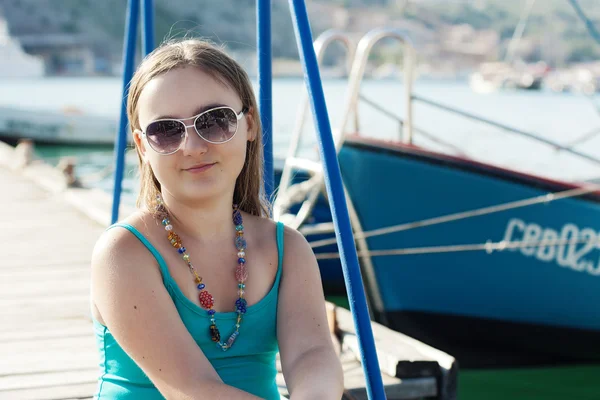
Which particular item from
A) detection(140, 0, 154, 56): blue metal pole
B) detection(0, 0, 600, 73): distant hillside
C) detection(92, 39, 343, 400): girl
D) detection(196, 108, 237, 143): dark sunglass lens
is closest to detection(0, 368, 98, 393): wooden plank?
detection(92, 39, 343, 400): girl

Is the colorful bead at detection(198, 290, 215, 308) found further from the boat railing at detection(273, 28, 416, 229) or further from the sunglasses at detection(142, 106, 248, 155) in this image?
the boat railing at detection(273, 28, 416, 229)

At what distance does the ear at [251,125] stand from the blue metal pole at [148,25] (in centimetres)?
135

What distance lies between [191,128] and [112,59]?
3156 inches

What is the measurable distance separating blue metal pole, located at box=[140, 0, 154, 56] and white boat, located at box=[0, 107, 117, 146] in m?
19.1

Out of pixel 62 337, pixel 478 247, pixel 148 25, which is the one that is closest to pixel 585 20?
pixel 478 247

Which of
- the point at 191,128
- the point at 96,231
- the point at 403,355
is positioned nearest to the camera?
the point at 191,128

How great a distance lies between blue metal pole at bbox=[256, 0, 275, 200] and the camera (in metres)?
2.26

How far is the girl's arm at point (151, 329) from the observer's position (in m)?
1.50

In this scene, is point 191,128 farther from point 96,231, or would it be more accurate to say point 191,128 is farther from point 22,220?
point 22,220

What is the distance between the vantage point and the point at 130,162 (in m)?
17.3

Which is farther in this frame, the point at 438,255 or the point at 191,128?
the point at 438,255

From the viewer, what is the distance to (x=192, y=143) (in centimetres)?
154

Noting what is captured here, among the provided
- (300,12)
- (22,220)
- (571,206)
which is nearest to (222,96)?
(300,12)

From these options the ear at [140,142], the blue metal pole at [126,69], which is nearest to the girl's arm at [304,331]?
the ear at [140,142]
